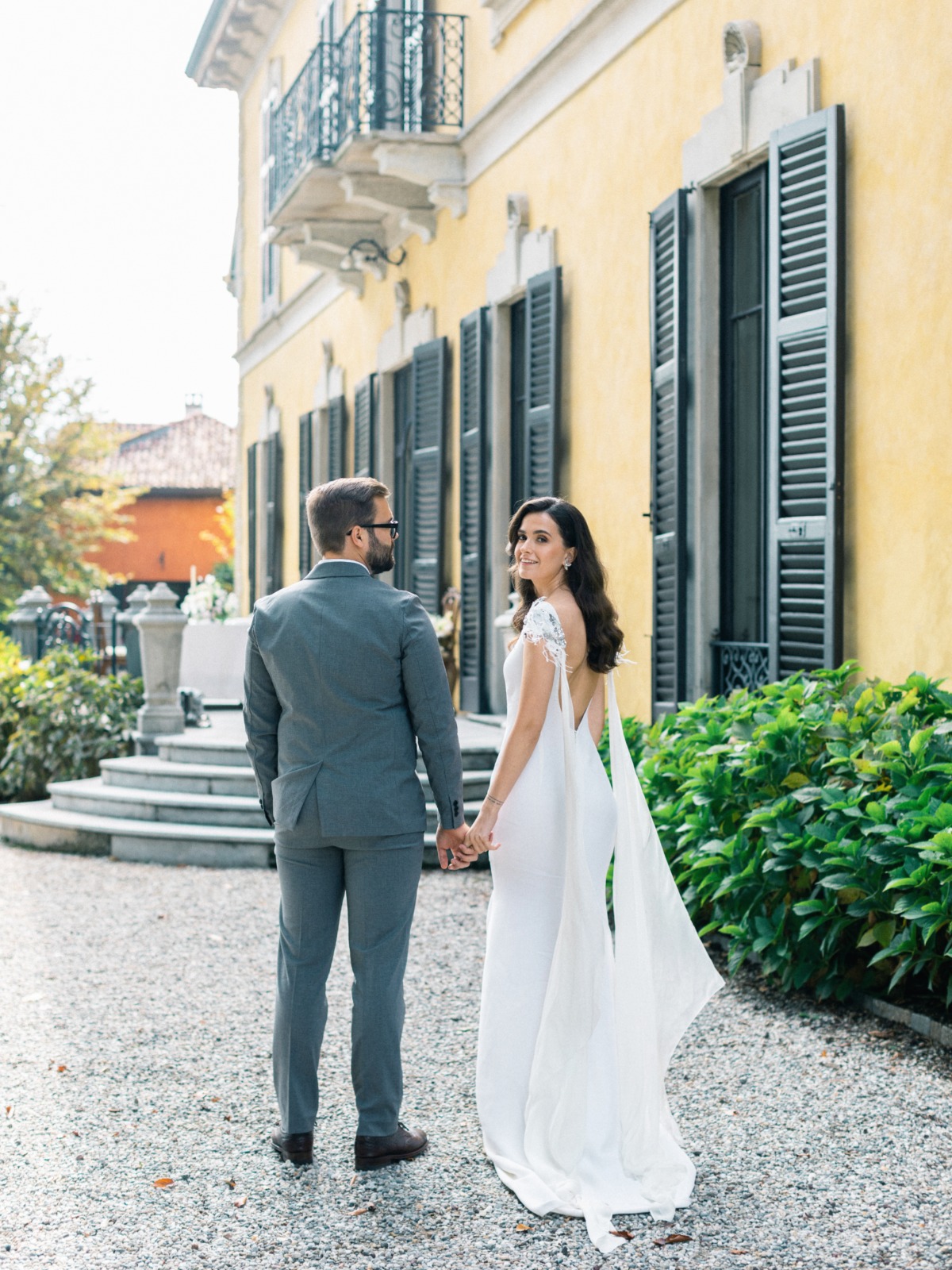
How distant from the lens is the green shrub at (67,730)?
11.6 metres

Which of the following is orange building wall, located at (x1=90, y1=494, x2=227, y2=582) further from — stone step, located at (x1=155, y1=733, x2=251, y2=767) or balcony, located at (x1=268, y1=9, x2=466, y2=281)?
stone step, located at (x1=155, y1=733, x2=251, y2=767)

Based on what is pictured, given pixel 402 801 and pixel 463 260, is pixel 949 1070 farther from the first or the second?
pixel 463 260

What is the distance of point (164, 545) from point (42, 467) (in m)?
10.0

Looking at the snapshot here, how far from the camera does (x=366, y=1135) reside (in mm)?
3971

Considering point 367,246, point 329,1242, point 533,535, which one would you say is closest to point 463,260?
point 367,246

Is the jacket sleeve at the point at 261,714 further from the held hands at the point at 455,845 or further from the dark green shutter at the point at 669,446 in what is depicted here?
the dark green shutter at the point at 669,446

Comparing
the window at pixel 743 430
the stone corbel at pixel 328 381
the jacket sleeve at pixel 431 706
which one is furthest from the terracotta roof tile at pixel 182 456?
the jacket sleeve at pixel 431 706

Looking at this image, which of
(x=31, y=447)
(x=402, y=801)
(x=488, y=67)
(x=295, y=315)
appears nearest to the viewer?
(x=402, y=801)

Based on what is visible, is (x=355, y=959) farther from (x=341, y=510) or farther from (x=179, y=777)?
(x=179, y=777)

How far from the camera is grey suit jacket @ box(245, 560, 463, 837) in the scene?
389cm

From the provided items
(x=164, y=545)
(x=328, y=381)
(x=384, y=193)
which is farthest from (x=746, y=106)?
(x=164, y=545)

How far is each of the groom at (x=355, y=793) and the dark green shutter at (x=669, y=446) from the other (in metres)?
4.20

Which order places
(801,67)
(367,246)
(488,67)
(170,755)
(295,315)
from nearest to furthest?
(801,67), (170,755), (488,67), (367,246), (295,315)

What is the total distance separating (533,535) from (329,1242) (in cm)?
184
